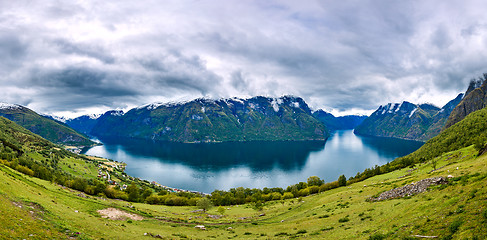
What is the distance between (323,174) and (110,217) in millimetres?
184006

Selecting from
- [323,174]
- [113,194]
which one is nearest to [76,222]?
[113,194]

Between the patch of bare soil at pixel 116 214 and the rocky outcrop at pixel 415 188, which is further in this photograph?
the patch of bare soil at pixel 116 214

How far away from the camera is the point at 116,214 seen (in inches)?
1394

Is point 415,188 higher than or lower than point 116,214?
higher

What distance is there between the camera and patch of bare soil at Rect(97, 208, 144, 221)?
110ft

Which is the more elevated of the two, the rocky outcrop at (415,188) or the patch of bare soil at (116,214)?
the rocky outcrop at (415,188)

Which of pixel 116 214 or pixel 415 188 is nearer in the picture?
pixel 415 188

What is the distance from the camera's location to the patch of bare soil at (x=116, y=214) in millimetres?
33491

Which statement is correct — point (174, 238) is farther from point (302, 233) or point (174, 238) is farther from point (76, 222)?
point (302, 233)

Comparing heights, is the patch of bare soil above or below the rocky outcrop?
below

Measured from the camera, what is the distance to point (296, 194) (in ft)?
257

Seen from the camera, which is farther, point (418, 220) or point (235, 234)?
point (235, 234)

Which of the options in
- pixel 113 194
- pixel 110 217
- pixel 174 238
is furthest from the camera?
pixel 113 194

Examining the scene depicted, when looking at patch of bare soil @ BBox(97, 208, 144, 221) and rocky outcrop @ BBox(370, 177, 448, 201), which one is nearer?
rocky outcrop @ BBox(370, 177, 448, 201)
